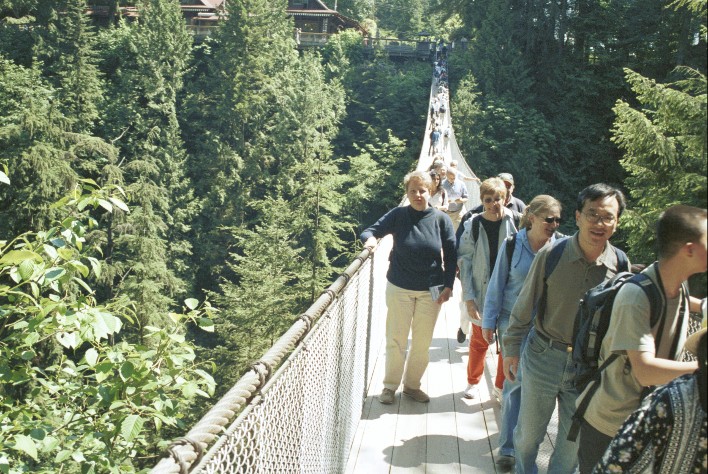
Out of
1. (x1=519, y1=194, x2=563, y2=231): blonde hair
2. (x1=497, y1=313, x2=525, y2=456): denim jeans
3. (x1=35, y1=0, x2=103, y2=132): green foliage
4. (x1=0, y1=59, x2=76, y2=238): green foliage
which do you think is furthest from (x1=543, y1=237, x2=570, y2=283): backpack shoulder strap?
(x1=35, y1=0, x2=103, y2=132): green foliage

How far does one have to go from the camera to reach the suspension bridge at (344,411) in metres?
1.59

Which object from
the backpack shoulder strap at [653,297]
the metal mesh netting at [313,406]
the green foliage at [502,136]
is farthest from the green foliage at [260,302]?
the backpack shoulder strap at [653,297]

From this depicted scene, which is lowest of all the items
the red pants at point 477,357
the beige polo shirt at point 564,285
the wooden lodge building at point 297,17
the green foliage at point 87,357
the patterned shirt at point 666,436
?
the red pants at point 477,357

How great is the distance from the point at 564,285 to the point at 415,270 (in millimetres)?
1373

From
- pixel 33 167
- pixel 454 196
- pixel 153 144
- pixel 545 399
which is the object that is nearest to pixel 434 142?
pixel 454 196

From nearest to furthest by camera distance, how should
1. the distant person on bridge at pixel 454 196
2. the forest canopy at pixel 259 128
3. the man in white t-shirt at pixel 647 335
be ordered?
the man in white t-shirt at pixel 647 335, the distant person on bridge at pixel 454 196, the forest canopy at pixel 259 128

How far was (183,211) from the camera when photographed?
30672mm

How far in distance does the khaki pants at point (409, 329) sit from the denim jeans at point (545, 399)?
1.16 meters

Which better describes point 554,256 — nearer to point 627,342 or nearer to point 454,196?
point 627,342

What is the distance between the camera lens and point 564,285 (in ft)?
7.80

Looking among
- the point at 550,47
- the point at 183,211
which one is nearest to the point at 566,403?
the point at 183,211

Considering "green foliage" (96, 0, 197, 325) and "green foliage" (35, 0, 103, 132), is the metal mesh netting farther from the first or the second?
"green foliage" (35, 0, 103, 132)

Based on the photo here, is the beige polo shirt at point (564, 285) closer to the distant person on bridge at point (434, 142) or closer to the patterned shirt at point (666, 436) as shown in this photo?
the patterned shirt at point (666, 436)

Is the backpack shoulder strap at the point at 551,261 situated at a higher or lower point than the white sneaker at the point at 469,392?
higher
